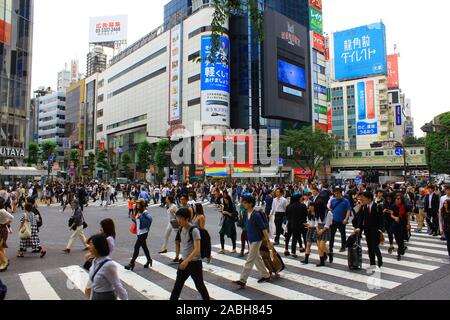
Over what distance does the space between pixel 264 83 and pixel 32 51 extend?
29964 millimetres

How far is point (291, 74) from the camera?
53219 millimetres

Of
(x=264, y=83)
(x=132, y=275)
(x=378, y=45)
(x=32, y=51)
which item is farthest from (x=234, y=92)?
(x=132, y=275)

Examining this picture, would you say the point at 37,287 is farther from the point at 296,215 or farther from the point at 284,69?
the point at 284,69

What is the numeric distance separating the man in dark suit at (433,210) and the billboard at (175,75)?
46669 millimetres

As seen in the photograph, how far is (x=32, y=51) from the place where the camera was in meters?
40.1

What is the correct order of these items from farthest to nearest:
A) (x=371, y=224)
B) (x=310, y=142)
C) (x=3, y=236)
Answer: (x=310, y=142) → (x=3, y=236) → (x=371, y=224)

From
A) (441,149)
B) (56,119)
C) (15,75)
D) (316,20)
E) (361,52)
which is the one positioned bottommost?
(441,149)

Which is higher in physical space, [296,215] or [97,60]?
[97,60]

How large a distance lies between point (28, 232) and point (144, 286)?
4.60 m

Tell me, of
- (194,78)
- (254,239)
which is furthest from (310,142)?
(254,239)

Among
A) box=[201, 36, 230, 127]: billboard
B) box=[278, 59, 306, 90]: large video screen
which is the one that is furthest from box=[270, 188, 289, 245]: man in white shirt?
box=[278, 59, 306, 90]: large video screen

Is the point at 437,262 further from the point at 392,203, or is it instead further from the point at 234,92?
the point at 234,92

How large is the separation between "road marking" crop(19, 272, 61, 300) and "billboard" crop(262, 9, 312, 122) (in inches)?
1771
